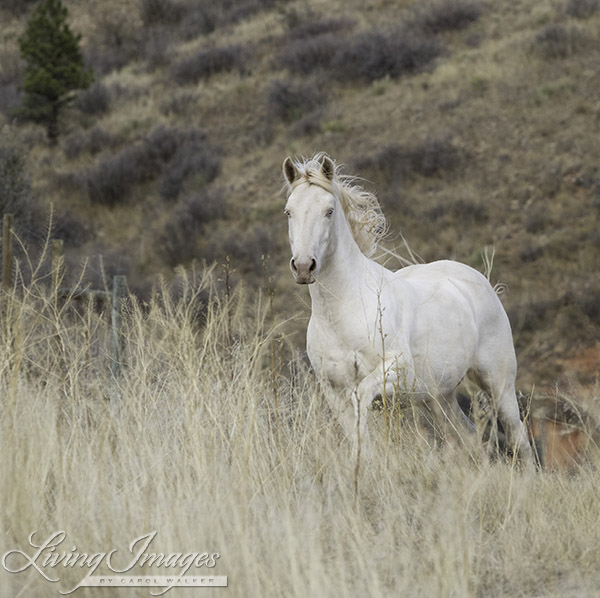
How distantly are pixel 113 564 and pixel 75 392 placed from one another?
148 cm

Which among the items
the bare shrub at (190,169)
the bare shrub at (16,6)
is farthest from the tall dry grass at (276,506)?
the bare shrub at (16,6)

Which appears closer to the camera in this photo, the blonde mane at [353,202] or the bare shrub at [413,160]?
the blonde mane at [353,202]

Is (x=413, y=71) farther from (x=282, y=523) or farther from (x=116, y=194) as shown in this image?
(x=282, y=523)

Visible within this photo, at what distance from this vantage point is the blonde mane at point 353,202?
17.8 feet

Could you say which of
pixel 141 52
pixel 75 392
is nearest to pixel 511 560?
pixel 75 392

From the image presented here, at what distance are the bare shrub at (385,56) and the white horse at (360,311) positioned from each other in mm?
20477

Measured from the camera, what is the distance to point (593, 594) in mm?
3148

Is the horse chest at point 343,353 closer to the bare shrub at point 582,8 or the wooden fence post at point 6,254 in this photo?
the wooden fence post at point 6,254

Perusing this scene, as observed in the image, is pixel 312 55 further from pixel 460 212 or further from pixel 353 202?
pixel 353 202

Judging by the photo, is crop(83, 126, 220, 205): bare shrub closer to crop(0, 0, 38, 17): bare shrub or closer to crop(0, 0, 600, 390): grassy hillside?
crop(0, 0, 600, 390): grassy hillside

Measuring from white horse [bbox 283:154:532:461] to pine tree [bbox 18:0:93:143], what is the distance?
2493cm

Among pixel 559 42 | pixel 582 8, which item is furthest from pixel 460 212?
pixel 582 8

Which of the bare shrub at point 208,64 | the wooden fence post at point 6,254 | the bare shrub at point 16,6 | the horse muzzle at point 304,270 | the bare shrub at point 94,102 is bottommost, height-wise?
the bare shrub at point 94,102

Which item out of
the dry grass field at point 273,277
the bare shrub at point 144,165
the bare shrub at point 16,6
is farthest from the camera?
the bare shrub at point 16,6
